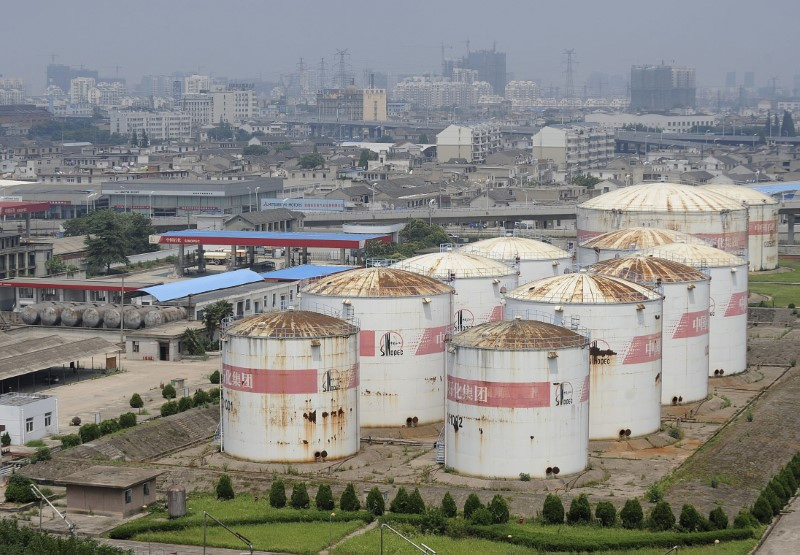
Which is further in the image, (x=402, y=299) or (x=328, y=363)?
(x=402, y=299)

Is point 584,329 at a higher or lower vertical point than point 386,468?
higher

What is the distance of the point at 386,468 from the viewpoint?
39.9 metres

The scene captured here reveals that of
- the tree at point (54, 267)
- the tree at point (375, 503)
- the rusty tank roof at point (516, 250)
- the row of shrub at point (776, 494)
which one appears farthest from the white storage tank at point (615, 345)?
the tree at point (54, 267)

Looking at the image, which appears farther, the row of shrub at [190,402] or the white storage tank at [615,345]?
the row of shrub at [190,402]

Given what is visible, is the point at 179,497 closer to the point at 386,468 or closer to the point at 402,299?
the point at 386,468

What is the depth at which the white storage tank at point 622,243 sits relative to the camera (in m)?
57.1

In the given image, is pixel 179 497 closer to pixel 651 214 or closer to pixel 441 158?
pixel 651 214

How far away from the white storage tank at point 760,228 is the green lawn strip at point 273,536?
51.7m

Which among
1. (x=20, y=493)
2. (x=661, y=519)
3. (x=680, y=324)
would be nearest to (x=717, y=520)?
(x=661, y=519)

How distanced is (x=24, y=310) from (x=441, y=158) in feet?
365

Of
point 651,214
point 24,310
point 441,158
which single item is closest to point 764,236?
point 651,214

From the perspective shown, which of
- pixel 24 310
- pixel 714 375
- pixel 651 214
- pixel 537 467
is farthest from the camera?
pixel 651 214

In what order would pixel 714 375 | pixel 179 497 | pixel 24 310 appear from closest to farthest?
pixel 179 497
pixel 714 375
pixel 24 310

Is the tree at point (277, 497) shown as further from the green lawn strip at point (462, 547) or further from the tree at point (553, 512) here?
the tree at point (553, 512)
